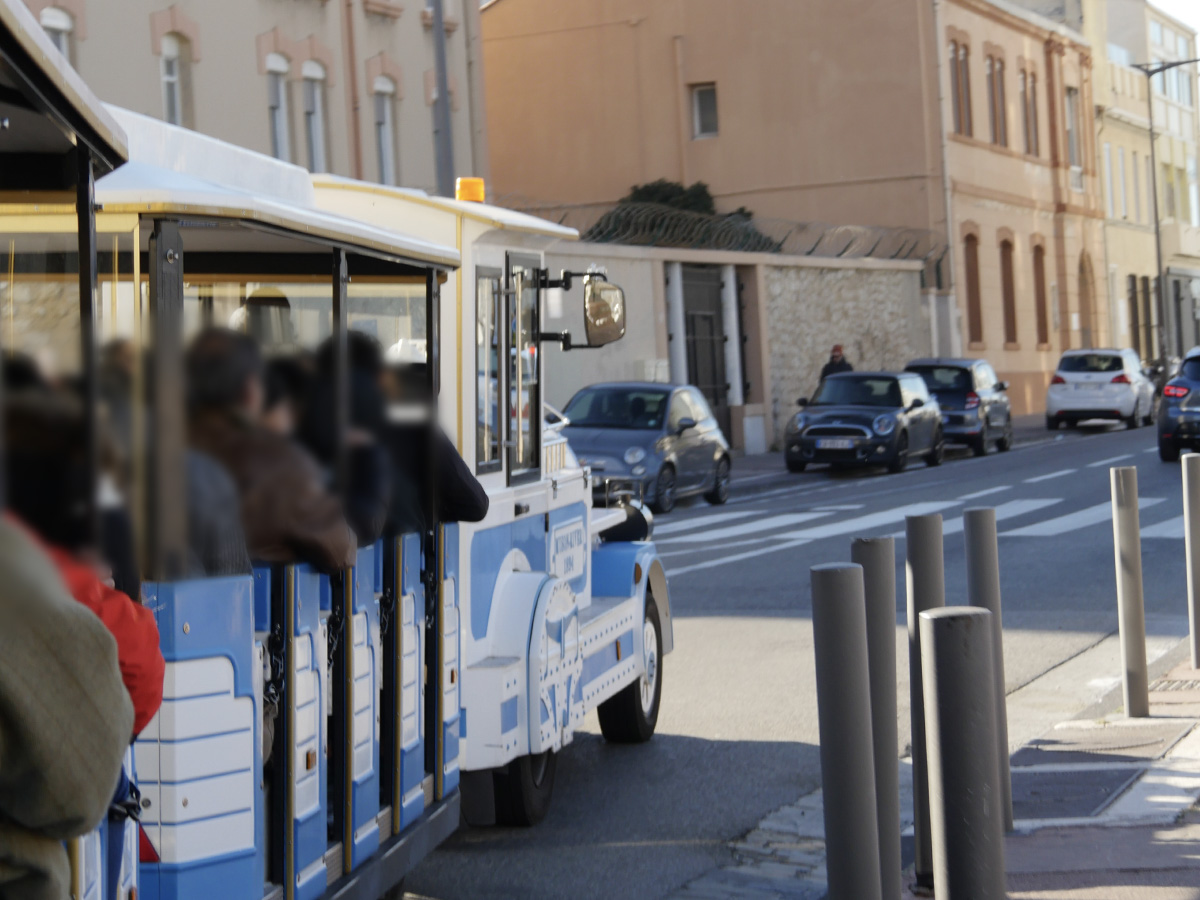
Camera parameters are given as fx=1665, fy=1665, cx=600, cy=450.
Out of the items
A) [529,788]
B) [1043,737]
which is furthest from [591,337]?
→ [1043,737]

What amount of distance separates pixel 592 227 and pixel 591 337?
68.6 ft

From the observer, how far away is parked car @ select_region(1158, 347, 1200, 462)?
21.8 metres

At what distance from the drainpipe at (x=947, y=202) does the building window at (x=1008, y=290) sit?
5447 millimetres

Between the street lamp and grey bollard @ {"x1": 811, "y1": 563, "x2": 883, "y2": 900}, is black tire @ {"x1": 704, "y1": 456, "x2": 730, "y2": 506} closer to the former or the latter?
grey bollard @ {"x1": 811, "y1": 563, "x2": 883, "y2": 900}

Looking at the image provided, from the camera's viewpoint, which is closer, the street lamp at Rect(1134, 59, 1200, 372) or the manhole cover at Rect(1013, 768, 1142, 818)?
the manhole cover at Rect(1013, 768, 1142, 818)

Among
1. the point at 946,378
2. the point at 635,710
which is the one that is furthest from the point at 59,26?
the point at 946,378

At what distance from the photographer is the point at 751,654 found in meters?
9.30

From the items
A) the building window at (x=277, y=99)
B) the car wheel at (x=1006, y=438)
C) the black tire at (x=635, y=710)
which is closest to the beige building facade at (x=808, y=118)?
the car wheel at (x=1006, y=438)

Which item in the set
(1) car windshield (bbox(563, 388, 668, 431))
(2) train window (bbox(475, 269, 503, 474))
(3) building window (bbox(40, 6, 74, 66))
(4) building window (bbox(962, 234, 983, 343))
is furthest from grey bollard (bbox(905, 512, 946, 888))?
(4) building window (bbox(962, 234, 983, 343))

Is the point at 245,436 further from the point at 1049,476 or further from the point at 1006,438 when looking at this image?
the point at 1006,438

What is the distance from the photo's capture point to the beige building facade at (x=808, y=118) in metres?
38.8

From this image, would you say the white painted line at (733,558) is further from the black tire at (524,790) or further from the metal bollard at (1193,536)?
the black tire at (524,790)

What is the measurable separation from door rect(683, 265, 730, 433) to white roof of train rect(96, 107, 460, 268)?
2414 cm

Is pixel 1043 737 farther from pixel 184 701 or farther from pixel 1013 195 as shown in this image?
pixel 1013 195
